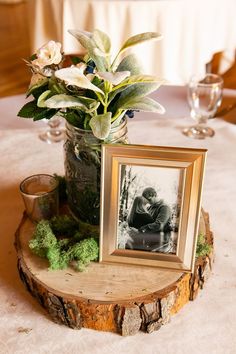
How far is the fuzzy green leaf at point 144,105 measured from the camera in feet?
2.09

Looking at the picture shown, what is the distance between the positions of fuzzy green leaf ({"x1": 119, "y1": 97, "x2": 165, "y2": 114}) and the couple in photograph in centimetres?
12

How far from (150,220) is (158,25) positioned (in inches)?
59.7

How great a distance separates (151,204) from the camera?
26.3 inches

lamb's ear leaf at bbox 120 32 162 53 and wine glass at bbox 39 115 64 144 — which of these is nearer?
lamb's ear leaf at bbox 120 32 162 53

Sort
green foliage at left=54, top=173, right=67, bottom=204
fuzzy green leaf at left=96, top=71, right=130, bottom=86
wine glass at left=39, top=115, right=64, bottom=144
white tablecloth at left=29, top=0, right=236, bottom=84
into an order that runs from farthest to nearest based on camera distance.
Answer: white tablecloth at left=29, top=0, right=236, bottom=84, wine glass at left=39, top=115, right=64, bottom=144, green foliage at left=54, top=173, right=67, bottom=204, fuzzy green leaf at left=96, top=71, right=130, bottom=86

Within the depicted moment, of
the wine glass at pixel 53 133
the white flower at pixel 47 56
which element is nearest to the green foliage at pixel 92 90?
the white flower at pixel 47 56

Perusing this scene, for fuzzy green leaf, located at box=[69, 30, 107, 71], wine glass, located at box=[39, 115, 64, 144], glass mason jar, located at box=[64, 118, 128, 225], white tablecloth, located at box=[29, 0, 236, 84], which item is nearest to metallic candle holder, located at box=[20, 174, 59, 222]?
glass mason jar, located at box=[64, 118, 128, 225]

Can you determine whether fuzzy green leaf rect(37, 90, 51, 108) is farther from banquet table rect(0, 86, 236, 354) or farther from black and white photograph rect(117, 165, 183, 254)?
banquet table rect(0, 86, 236, 354)

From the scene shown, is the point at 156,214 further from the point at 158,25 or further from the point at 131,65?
the point at 158,25

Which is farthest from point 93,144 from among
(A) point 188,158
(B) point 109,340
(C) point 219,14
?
(C) point 219,14

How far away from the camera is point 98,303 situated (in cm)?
64

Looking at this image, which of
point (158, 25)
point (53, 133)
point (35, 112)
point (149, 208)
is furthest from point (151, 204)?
point (158, 25)

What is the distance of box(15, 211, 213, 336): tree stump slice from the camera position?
645 mm

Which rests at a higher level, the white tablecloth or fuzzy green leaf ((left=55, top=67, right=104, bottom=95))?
fuzzy green leaf ((left=55, top=67, right=104, bottom=95))
